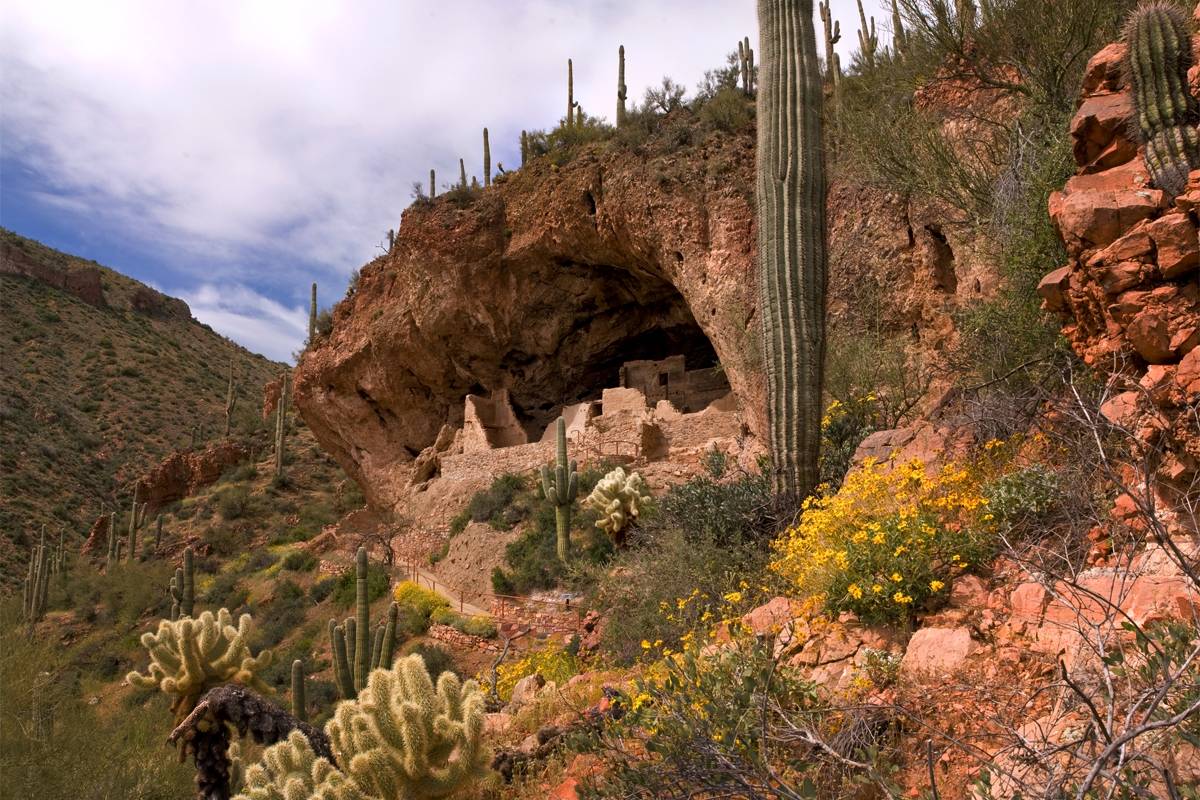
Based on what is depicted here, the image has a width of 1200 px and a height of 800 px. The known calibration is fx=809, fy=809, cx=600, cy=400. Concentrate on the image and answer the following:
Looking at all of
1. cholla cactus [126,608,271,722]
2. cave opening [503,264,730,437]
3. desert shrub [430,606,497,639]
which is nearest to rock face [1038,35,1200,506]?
cholla cactus [126,608,271,722]

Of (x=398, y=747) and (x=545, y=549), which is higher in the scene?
(x=545, y=549)

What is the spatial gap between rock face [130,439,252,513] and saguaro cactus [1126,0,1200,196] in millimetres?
30953

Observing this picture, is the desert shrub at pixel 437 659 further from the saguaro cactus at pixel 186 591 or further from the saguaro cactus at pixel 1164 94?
the saguaro cactus at pixel 1164 94

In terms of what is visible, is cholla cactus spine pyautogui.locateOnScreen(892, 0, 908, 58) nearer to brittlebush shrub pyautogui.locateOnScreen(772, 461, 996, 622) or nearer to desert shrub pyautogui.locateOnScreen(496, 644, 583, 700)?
brittlebush shrub pyautogui.locateOnScreen(772, 461, 996, 622)

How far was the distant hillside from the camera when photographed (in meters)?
28.5

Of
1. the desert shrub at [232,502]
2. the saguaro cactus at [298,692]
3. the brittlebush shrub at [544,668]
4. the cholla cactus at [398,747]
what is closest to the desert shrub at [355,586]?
the saguaro cactus at [298,692]

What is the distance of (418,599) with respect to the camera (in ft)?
48.0

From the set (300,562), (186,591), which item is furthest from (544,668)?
(300,562)

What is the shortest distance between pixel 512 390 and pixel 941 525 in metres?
17.8

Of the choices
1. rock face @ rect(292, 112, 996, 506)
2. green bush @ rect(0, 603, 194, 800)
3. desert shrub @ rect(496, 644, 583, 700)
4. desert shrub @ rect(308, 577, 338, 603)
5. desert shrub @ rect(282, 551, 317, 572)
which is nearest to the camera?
green bush @ rect(0, 603, 194, 800)

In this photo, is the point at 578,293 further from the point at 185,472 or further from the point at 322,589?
the point at 185,472

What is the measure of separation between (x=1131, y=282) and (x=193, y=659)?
24.5 feet

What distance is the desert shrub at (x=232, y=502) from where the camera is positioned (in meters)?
27.1

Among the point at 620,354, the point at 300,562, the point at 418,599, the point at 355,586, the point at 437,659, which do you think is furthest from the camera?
the point at 620,354
